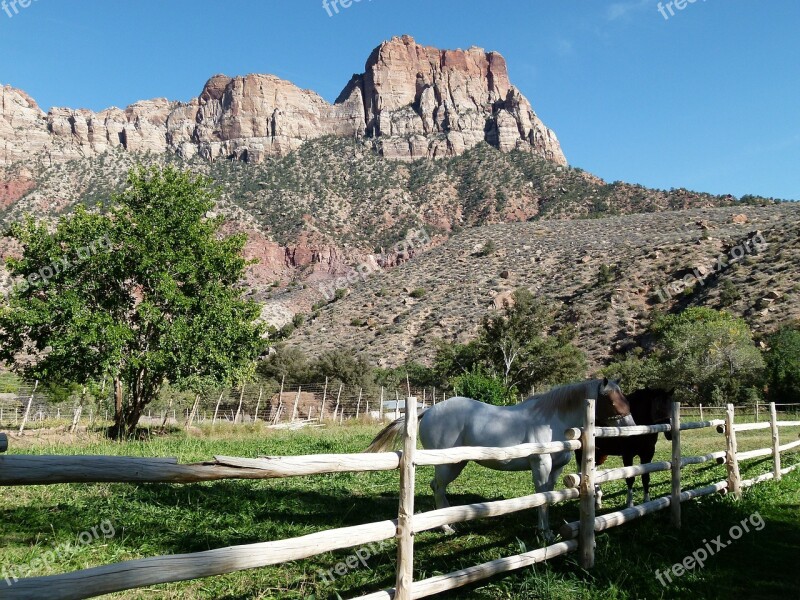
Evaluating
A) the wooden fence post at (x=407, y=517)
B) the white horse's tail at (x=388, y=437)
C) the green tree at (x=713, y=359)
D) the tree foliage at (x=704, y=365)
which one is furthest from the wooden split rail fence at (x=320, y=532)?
the green tree at (x=713, y=359)

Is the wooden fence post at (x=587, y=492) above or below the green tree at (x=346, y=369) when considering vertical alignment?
below

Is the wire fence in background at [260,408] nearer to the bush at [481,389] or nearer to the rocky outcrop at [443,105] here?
the bush at [481,389]

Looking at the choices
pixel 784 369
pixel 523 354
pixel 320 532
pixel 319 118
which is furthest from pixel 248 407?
pixel 319 118

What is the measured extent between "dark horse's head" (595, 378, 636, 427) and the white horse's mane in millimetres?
115

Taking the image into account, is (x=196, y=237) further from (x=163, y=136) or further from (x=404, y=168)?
(x=163, y=136)

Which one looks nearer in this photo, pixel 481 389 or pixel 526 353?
pixel 481 389

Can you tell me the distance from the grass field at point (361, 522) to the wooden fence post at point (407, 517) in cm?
103

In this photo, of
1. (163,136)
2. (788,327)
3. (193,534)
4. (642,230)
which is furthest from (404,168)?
(193,534)

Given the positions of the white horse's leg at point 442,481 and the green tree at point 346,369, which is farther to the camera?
the green tree at point 346,369

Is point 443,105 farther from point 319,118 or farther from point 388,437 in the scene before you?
point 388,437

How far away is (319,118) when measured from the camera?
453 ft

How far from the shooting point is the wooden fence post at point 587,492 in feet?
17.3

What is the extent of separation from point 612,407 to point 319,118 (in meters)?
141

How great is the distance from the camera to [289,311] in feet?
243
